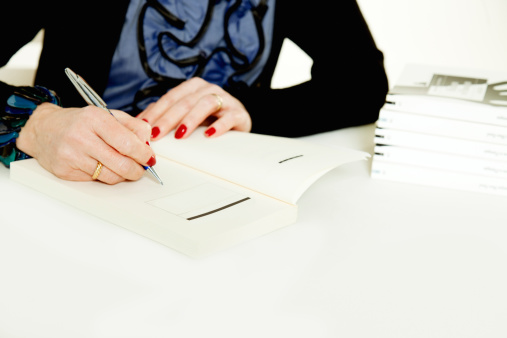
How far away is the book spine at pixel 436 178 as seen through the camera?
853 millimetres

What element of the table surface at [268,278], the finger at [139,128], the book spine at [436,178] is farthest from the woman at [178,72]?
the book spine at [436,178]

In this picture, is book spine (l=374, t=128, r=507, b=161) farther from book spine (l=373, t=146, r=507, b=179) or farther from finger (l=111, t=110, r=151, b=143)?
finger (l=111, t=110, r=151, b=143)

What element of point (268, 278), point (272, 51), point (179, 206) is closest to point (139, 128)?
point (179, 206)

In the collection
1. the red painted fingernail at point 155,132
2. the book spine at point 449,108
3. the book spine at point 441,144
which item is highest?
the book spine at point 449,108

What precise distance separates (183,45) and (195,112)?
0.99 ft

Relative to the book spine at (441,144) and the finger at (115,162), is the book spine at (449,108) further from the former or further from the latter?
the finger at (115,162)

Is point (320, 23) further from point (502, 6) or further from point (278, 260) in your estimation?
point (502, 6)

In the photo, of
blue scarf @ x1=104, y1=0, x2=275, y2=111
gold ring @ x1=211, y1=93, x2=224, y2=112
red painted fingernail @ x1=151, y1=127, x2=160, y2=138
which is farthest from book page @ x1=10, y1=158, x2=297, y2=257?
blue scarf @ x1=104, y1=0, x2=275, y2=111

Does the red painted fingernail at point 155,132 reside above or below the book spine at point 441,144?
below

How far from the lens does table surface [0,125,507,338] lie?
0.49 meters

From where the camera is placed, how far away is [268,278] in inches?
22.1

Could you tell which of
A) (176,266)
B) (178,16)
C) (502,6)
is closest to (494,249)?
(176,266)

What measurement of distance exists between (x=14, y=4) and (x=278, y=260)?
70 cm

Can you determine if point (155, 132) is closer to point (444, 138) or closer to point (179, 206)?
point (179, 206)
